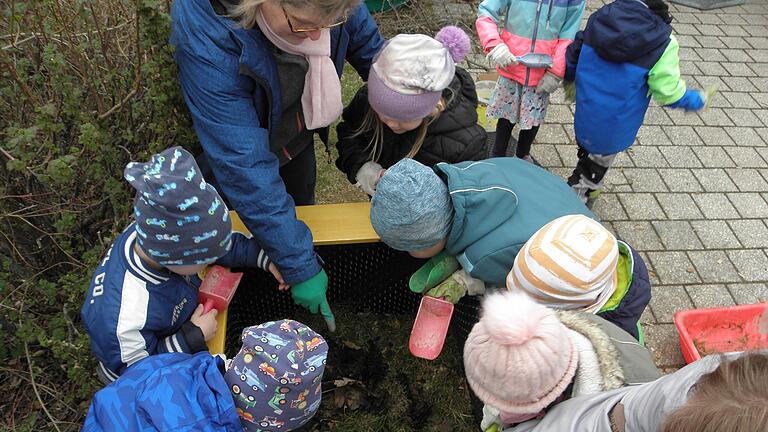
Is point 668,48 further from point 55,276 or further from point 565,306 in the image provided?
point 55,276

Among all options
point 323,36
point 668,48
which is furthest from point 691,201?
point 323,36

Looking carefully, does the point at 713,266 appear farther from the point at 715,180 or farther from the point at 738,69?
the point at 738,69

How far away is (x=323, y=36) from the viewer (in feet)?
6.31

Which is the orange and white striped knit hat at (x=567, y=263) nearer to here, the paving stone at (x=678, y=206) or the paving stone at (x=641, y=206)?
the paving stone at (x=641, y=206)

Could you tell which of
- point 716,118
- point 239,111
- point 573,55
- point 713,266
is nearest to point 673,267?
point 713,266

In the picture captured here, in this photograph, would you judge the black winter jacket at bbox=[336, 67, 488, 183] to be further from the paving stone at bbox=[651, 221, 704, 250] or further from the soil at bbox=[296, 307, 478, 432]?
the paving stone at bbox=[651, 221, 704, 250]

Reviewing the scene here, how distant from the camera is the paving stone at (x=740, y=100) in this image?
448 cm

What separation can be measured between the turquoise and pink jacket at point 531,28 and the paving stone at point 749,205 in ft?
5.33

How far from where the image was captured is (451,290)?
2.01m

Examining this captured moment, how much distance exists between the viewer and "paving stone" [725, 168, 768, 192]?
12.3 ft

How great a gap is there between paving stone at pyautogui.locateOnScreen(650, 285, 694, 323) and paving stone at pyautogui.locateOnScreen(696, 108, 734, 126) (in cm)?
185

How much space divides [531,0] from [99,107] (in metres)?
2.24

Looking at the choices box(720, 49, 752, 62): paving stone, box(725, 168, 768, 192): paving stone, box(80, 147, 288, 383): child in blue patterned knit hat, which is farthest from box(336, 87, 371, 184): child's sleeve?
box(720, 49, 752, 62): paving stone

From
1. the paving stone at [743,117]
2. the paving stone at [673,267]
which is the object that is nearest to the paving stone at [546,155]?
the paving stone at [673,267]
